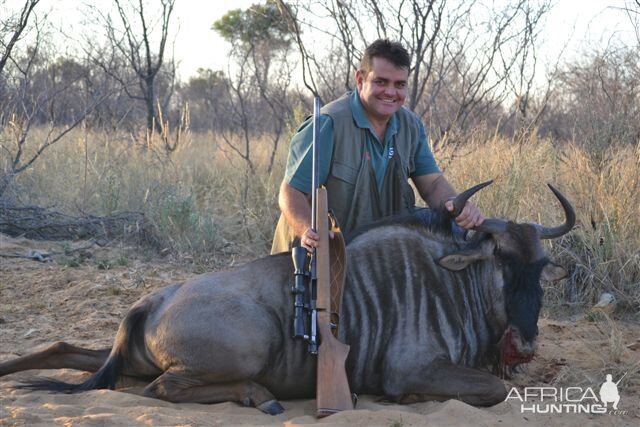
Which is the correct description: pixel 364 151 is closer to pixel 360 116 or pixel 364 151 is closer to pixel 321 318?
pixel 360 116

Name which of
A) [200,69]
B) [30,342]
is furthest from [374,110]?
[200,69]

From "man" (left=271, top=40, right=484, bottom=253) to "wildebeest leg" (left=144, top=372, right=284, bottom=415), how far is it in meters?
0.98

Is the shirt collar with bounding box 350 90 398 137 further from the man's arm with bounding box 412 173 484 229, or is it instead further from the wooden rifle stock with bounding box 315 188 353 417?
the wooden rifle stock with bounding box 315 188 353 417

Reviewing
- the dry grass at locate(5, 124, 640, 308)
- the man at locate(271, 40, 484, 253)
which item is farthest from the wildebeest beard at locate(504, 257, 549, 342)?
the dry grass at locate(5, 124, 640, 308)

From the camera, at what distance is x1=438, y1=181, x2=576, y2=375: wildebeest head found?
3996 mm

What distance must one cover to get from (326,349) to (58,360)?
4.32 ft

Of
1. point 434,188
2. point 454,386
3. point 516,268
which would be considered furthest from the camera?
point 434,188

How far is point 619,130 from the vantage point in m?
7.18

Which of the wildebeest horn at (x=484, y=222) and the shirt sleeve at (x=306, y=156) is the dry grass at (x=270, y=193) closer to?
the wildebeest horn at (x=484, y=222)

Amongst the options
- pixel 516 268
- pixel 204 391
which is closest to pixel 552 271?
pixel 516 268

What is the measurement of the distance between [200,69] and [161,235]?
20177mm

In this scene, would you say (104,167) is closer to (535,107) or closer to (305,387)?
(305,387)

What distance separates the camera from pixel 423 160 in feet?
16.8

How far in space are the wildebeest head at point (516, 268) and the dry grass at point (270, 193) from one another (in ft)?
6.25
